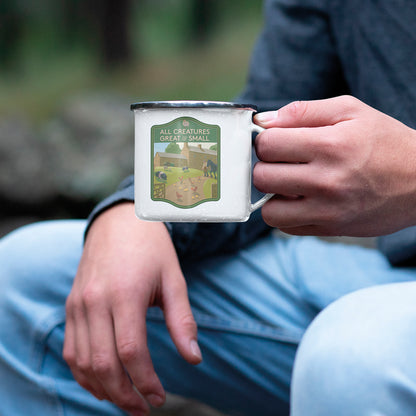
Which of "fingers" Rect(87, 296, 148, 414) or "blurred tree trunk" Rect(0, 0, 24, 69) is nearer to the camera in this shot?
"fingers" Rect(87, 296, 148, 414)

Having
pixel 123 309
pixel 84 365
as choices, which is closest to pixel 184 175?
pixel 123 309

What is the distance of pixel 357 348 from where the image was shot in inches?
22.3

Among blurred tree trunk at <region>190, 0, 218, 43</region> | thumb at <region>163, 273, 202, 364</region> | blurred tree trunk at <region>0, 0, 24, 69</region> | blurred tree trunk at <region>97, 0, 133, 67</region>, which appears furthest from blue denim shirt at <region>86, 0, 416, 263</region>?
blurred tree trunk at <region>0, 0, 24, 69</region>

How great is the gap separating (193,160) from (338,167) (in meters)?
0.16

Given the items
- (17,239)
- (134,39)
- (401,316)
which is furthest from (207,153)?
(134,39)

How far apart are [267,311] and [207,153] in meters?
0.41

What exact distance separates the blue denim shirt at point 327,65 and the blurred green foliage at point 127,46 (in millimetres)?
2719

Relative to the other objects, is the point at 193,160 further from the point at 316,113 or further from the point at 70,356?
the point at 70,356

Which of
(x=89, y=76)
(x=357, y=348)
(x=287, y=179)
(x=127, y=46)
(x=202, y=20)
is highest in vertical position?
(x=287, y=179)

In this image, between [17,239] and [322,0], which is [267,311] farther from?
[322,0]

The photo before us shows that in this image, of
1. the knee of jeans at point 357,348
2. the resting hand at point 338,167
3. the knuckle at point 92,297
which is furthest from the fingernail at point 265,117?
the knuckle at point 92,297

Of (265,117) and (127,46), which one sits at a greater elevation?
(265,117)

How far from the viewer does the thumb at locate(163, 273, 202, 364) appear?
761 millimetres

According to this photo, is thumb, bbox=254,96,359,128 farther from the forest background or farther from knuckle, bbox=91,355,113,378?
the forest background
